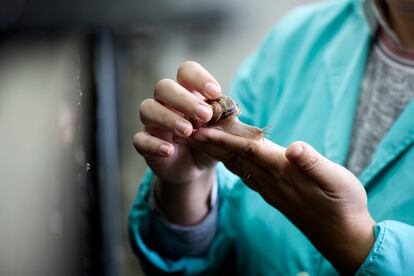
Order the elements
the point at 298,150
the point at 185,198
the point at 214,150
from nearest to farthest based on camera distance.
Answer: the point at 298,150
the point at 214,150
the point at 185,198

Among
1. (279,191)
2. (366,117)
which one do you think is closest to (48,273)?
(279,191)

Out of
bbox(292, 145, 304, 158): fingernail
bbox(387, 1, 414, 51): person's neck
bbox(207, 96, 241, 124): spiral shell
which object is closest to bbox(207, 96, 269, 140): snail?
bbox(207, 96, 241, 124): spiral shell

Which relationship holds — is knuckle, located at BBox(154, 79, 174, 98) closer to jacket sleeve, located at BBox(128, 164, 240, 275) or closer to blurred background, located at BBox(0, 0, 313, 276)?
blurred background, located at BBox(0, 0, 313, 276)

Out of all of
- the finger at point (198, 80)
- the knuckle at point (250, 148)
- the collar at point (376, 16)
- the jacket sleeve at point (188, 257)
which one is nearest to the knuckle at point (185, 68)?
the finger at point (198, 80)

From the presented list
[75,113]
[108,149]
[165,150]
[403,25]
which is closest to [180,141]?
[165,150]

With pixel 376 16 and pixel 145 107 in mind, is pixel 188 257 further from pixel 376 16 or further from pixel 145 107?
pixel 376 16

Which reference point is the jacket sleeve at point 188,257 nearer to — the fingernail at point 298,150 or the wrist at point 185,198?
the wrist at point 185,198

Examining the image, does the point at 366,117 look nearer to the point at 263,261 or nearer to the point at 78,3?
the point at 263,261
